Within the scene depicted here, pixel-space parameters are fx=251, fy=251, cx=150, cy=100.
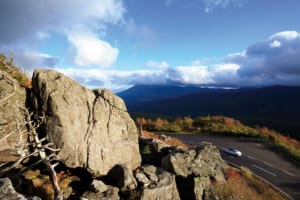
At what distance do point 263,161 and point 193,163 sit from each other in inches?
727

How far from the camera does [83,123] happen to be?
1672 centimetres

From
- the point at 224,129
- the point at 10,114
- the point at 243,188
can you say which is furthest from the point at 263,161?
the point at 10,114

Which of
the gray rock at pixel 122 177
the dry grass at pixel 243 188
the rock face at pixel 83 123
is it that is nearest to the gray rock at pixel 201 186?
the dry grass at pixel 243 188

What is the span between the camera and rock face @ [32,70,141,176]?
15.5m

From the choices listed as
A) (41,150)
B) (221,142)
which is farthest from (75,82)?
(221,142)

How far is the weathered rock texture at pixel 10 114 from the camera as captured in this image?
1554cm

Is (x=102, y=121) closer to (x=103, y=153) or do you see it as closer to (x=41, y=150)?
(x=103, y=153)

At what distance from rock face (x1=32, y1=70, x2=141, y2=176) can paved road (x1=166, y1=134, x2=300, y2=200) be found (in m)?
17.3

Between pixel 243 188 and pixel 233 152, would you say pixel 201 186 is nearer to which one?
pixel 243 188

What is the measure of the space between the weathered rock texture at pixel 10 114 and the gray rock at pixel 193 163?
10086mm

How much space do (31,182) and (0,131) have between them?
12.2 ft

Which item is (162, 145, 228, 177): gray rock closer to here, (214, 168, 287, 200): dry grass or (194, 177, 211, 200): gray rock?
(194, 177, 211, 200): gray rock

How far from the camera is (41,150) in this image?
14.3 meters

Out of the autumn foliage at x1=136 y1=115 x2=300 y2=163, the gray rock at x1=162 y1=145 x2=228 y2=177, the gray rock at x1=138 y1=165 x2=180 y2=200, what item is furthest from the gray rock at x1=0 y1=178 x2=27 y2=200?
the autumn foliage at x1=136 y1=115 x2=300 y2=163
